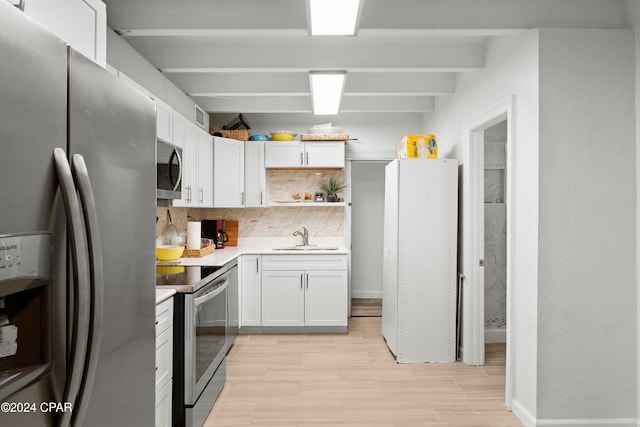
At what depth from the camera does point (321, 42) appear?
323 centimetres

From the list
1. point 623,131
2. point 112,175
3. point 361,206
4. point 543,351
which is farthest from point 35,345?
point 361,206

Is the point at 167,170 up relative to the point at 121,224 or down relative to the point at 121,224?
up

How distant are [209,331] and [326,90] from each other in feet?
7.30

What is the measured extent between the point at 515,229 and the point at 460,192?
Result: 3.56 ft

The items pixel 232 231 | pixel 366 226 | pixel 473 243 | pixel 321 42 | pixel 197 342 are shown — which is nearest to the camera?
pixel 197 342

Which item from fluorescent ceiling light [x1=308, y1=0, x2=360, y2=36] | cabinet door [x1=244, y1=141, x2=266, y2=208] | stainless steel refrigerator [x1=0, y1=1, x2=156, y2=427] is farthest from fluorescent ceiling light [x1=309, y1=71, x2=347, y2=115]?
stainless steel refrigerator [x1=0, y1=1, x2=156, y2=427]

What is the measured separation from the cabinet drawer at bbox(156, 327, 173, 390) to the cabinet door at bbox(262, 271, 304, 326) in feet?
7.46

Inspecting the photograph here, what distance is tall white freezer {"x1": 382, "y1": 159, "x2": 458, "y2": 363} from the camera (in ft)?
12.1

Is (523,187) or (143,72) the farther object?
(143,72)

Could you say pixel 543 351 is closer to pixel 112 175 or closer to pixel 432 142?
pixel 432 142

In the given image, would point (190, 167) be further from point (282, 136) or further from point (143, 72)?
point (282, 136)

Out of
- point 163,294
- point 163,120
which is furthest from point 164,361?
point 163,120

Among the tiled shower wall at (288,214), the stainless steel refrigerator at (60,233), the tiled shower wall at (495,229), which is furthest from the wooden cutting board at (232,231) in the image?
the stainless steel refrigerator at (60,233)

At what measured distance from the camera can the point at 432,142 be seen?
3.88 m
